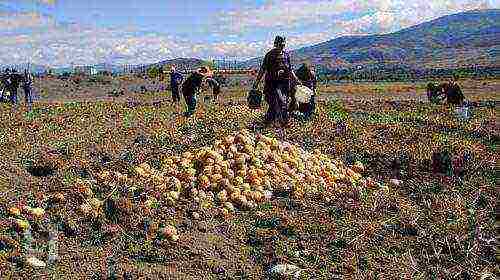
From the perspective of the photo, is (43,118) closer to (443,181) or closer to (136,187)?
(136,187)

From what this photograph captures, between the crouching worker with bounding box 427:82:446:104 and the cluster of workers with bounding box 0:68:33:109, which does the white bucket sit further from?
the crouching worker with bounding box 427:82:446:104

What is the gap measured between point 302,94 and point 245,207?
5779 mm

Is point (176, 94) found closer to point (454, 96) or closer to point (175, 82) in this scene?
point (175, 82)

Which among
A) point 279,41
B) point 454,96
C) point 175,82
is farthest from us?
point 454,96

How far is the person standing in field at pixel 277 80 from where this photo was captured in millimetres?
12070

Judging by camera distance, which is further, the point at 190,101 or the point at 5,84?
the point at 5,84

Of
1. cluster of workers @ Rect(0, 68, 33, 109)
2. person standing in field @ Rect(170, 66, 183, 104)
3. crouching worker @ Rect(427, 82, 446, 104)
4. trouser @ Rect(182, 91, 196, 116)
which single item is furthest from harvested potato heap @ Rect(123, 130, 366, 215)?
crouching worker @ Rect(427, 82, 446, 104)

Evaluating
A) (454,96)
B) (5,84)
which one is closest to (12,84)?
(5,84)

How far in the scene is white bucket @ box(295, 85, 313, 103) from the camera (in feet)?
45.5

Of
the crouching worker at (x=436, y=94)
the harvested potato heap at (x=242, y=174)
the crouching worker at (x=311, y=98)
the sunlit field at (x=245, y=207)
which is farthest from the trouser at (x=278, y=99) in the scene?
the crouching worker at (x=436, y=94)

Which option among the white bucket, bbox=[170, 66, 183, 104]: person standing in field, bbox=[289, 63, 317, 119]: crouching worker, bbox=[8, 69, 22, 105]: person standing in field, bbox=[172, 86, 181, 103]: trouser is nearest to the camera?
bbox=[289, 63, 317, 119]: crouching worker

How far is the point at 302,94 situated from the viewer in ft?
45.9

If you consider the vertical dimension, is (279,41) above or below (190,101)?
above

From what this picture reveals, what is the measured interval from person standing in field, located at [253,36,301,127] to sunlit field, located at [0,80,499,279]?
0.44m
